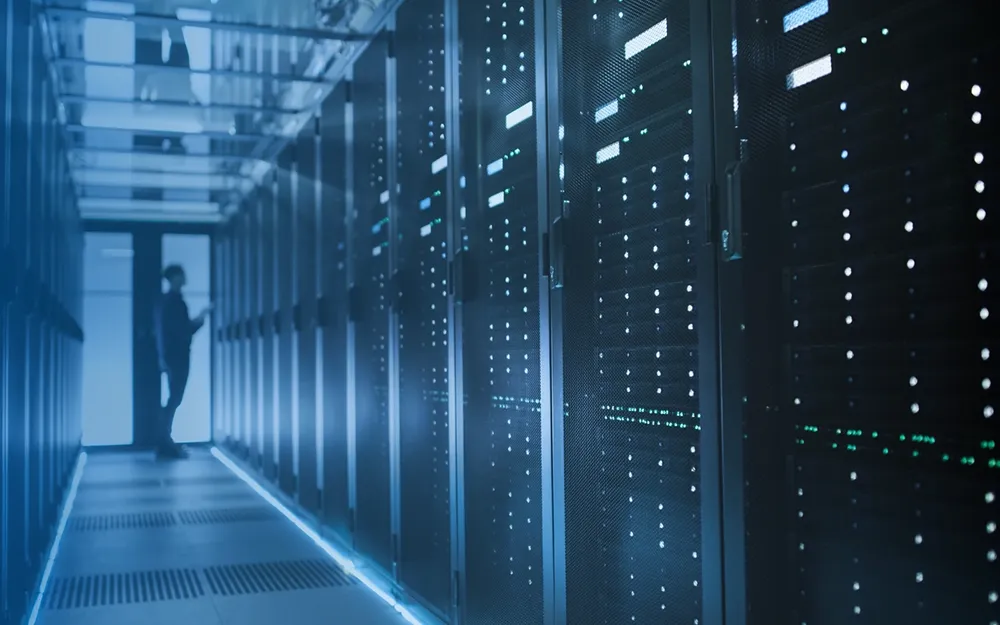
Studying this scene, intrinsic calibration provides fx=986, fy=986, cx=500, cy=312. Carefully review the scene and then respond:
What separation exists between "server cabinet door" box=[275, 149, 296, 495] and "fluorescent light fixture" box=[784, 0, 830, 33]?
491 centimetres

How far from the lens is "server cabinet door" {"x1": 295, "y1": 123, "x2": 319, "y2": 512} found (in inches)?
216

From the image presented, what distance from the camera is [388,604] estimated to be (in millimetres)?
3656

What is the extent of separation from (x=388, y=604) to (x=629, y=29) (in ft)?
8.04

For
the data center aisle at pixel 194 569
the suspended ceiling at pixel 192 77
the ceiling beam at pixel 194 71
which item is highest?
the suspended ceiling at pixel 192 77

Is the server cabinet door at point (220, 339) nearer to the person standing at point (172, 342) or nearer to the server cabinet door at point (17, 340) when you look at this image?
the person standing at point (172, 342)

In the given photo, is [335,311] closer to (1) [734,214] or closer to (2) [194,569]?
(2) [194,569]

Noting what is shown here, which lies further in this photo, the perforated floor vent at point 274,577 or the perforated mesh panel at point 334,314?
the perforated mesh panel at point 334,314

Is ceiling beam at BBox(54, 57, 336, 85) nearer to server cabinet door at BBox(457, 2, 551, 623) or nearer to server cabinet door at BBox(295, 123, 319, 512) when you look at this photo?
server cabinet door at BBox(295, 123, 319, 512)

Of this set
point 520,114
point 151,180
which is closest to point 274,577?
point 520,114

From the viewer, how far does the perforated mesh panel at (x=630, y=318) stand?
179 cm

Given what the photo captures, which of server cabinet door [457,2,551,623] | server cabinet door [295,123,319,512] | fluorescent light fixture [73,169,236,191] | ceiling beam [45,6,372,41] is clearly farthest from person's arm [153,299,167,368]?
server cabinet door [457,2,551,623]

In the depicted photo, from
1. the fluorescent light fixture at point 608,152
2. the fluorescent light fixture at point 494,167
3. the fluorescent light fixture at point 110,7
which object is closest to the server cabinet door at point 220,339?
the fluorescent light fixture at point 110,7

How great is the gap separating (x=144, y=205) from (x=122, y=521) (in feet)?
17.1

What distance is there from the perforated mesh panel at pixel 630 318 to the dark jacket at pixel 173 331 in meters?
8.67
